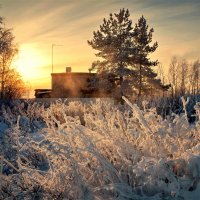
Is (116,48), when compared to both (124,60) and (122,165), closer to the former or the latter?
(124,60)

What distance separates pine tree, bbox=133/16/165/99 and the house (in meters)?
6.17

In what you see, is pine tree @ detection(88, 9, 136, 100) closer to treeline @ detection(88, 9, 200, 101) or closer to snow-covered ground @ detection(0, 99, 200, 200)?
treeline @ detection(88, 9, 200, 101)

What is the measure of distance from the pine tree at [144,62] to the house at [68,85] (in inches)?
243

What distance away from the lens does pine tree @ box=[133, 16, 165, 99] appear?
44.2 m

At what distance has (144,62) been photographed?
44344 mm

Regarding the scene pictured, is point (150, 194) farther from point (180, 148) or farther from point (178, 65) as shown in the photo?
point (178, 65)

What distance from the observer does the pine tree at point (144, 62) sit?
145ft

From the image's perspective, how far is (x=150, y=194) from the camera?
3016 millimetres

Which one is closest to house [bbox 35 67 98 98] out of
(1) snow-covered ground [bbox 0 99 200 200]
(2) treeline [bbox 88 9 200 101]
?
(2) treeline [bbox 88 9 200 101]

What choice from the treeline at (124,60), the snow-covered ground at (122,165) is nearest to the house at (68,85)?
the treeline at (124,60)

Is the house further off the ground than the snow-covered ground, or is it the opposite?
the house

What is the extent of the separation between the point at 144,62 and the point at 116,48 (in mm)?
3068

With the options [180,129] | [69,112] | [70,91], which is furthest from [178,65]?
[180,129]

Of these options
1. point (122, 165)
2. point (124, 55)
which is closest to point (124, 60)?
point (124, 55)
